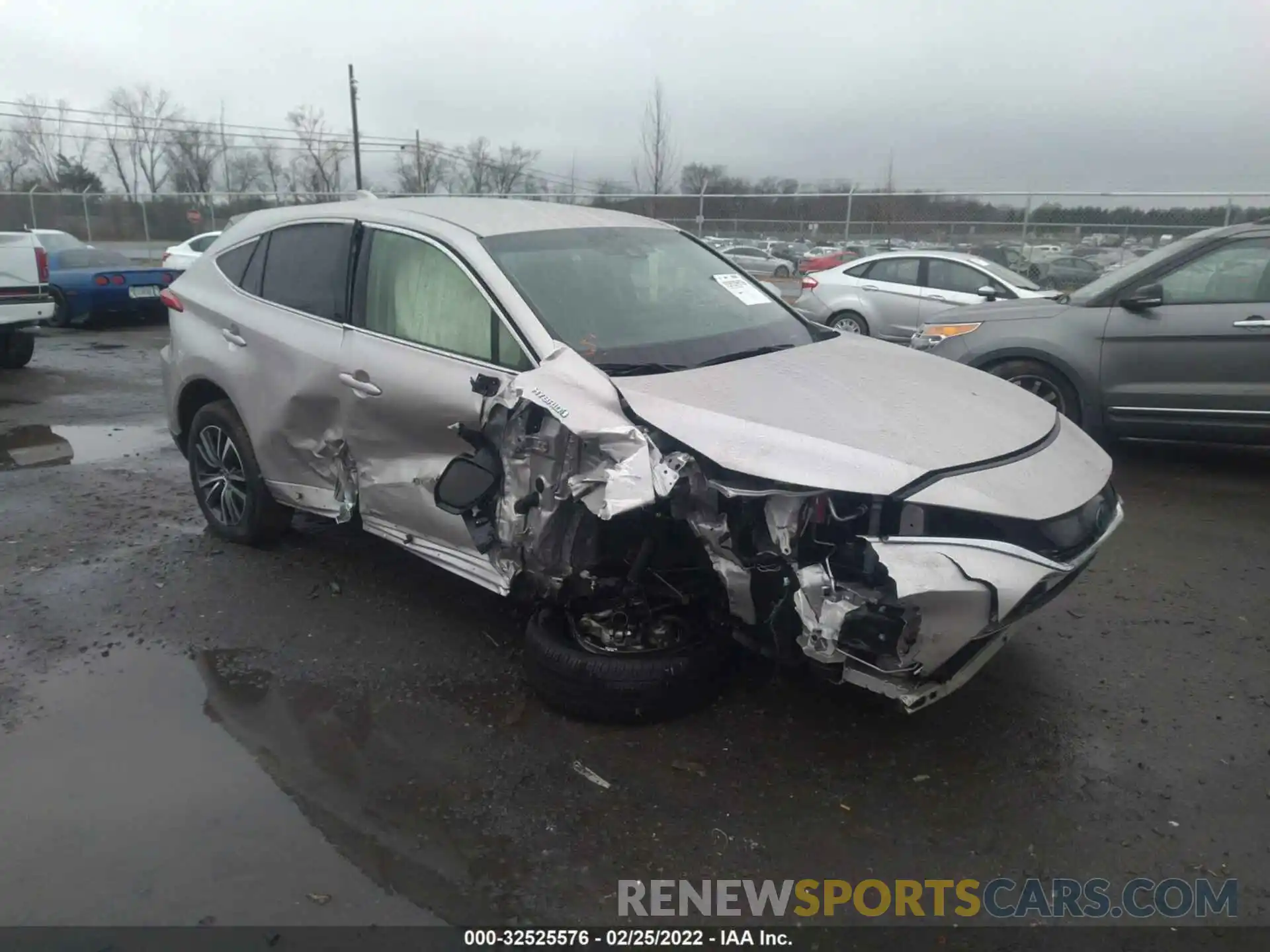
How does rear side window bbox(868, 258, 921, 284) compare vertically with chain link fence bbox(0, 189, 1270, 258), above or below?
below

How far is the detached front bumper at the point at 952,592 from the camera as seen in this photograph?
2678 millimetres

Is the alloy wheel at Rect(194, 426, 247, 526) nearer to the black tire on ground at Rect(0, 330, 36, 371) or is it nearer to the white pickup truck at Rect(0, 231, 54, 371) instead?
the white pickup truck at Rect(0, 231, 54, 371)

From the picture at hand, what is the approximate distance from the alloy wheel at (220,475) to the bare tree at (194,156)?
37264 millimetres

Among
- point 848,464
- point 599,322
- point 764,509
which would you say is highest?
point 599,322

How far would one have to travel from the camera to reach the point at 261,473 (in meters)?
4.71

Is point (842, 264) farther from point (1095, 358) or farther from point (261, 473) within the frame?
point (261, 473)

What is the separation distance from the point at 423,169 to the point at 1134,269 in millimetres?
33332

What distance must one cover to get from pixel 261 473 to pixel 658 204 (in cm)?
1652

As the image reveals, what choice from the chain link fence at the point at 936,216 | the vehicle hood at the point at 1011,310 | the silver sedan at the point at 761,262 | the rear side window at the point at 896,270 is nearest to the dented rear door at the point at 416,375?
the vehicle hood at the point at 1011,310

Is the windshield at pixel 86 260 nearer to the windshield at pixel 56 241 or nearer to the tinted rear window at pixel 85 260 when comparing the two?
the tinted rear window at pixel 85 260

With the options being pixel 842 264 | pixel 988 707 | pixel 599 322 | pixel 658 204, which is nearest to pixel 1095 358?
pixel 988 707

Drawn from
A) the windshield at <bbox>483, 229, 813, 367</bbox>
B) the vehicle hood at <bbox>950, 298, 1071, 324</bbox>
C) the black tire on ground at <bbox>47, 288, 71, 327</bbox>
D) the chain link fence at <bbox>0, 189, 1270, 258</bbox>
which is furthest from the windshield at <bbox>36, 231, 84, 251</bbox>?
the vehicle hood at <bbox>950, 298, 1071, 324</bbox>

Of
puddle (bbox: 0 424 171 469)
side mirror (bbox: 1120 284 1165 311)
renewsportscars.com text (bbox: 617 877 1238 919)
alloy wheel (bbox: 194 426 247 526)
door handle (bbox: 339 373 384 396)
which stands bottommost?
renewsportscars.com text (bbox: 617 877 1238 919)

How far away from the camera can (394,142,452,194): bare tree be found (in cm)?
3531
